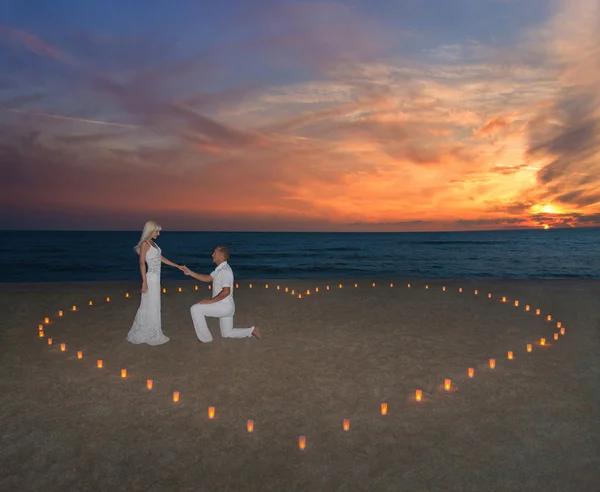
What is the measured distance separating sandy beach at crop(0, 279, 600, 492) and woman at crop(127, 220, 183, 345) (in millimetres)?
309

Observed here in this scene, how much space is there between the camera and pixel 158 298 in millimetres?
10133

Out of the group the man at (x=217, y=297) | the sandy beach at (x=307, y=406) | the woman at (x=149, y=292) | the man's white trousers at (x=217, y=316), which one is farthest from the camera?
the man's white trousers at (x=217, y=316)

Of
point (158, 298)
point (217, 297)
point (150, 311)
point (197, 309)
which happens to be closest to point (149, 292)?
point (158, 298)

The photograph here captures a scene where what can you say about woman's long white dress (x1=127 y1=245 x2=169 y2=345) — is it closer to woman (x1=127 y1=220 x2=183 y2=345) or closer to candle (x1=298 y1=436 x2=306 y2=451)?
woman (x1=127 y1=220 x2=183 y2=345)

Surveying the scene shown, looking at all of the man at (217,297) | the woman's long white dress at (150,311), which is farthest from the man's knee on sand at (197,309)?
the woman's long white dress at (150,311)

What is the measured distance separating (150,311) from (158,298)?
14.7 inches

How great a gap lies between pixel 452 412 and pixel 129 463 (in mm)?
4720

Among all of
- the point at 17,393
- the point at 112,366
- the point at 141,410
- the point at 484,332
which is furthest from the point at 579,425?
the point at 17,393

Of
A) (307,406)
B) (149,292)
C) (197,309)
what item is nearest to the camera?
(307,406)

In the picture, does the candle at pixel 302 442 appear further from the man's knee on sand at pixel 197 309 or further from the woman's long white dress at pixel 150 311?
the woman's long white dress at pixel 150 311

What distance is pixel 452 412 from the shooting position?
6766mm

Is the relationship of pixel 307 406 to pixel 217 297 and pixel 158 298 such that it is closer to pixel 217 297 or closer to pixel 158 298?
pixel 217 297

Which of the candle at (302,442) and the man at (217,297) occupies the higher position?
the man at (217,297)

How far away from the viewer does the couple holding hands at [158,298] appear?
9789mm
